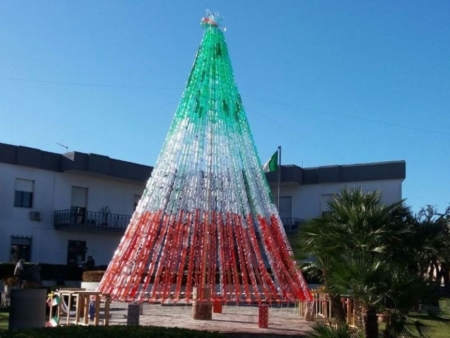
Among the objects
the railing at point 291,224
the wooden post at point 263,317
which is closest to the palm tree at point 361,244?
the wooden post at point 263,317

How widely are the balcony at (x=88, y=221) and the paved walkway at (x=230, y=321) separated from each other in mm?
13975

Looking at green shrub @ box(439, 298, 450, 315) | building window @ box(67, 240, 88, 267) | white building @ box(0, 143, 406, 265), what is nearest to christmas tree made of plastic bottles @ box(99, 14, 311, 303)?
green shrub @ box(439, 298, 450, 315)

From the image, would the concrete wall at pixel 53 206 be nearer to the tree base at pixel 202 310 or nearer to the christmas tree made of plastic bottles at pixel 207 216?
the christmas tree made of plastic bottles at pixel 207 216

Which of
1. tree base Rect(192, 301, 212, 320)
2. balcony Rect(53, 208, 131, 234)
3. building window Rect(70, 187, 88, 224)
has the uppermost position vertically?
building window Rect(70, 187, 88, 224)

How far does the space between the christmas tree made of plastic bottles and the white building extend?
17514 mm

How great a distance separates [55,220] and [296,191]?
13175mm

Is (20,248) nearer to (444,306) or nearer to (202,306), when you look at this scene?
(202,306)

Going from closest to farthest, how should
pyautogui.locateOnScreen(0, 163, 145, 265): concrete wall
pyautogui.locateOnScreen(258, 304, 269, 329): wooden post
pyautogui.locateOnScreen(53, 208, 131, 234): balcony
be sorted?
pyautogui.locateOnScreen(258, 304, 269, 329): wooden post < pyautogui.locateOnScreen(0, 163, 145, 265): concrete wall < pyautogui.locateOnScreen(53, 208, 131, 234): balcony

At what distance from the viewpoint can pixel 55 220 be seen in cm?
3391

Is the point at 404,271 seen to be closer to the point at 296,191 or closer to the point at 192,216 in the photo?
the point at 192,216

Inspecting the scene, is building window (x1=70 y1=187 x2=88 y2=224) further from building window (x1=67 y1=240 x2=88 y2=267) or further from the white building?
building window (x1=67 y1=240 x2=88 y2=267)

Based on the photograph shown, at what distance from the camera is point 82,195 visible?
117 ft

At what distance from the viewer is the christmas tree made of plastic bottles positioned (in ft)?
49.6

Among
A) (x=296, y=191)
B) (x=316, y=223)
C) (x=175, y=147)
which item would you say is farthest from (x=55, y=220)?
(x=316, y=223)
